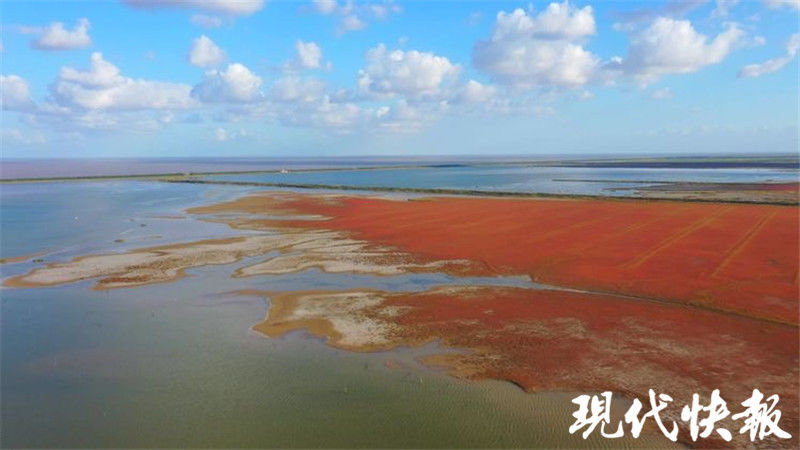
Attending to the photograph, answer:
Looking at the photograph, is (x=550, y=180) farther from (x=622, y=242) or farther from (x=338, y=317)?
(x=338, y=317)

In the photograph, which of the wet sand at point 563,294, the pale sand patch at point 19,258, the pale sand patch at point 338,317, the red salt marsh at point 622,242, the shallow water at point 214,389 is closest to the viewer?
the shallow water at point 214,389

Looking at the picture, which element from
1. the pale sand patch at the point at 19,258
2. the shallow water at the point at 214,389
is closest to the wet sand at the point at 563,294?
the shallow water at the point at 214,389

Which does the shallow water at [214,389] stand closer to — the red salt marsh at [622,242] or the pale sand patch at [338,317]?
the pale sand patch at [338,317]

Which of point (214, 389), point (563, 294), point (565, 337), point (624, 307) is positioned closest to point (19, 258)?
point (214, 389)

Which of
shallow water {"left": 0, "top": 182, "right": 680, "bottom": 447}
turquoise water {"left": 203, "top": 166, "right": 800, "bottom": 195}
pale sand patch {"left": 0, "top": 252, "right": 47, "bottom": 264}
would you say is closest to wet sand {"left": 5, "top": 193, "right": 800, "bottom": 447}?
shallow water {"left": 0, "top": 182, "right": 680, "bottom": 447}

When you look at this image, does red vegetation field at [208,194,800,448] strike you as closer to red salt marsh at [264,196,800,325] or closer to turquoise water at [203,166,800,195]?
red salt marsh at [264,196,800,325]

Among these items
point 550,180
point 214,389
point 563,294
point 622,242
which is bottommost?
point 214,389

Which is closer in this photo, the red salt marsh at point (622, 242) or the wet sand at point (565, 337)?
the wet sand at point (565, 337)
